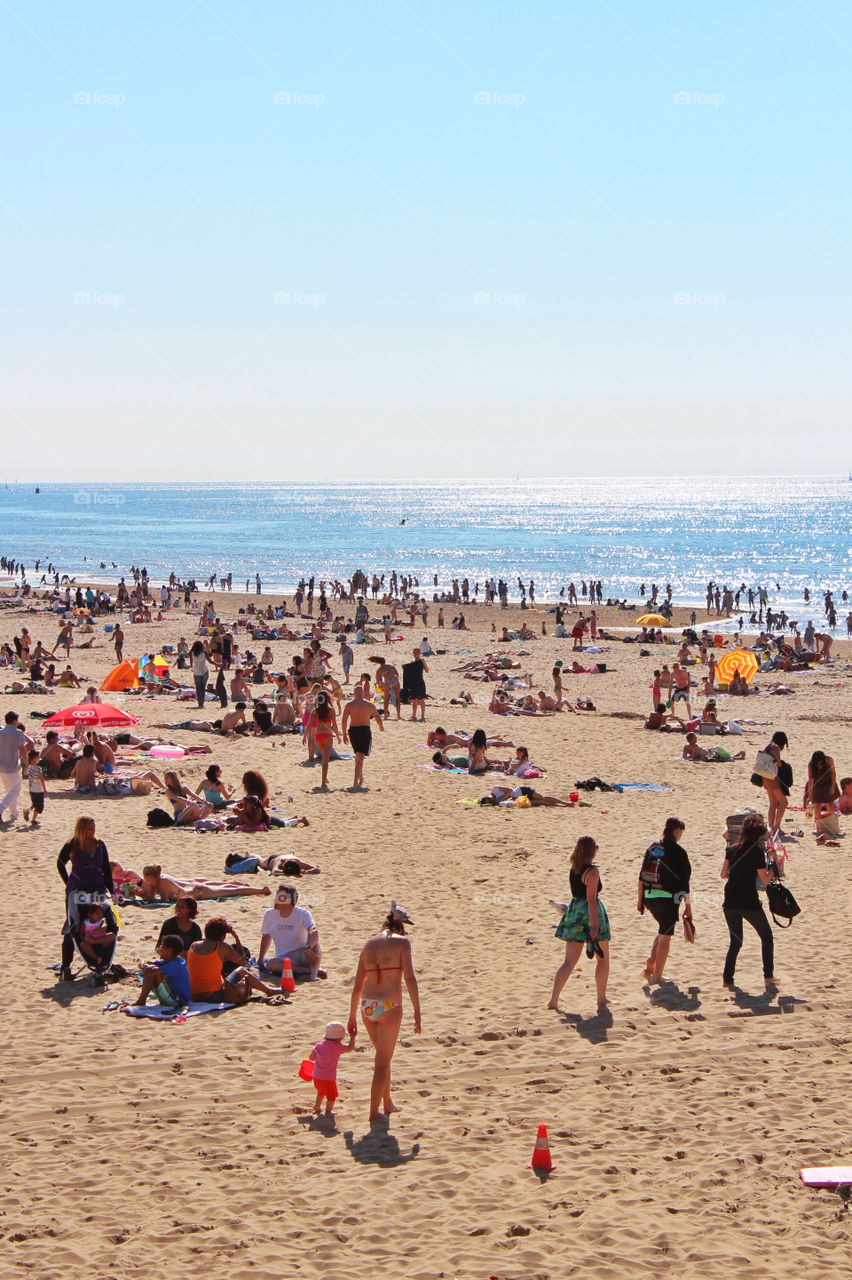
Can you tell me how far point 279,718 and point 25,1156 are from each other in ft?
45.3

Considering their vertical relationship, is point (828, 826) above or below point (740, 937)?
below

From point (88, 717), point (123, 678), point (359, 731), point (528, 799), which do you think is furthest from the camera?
point (123, 678)

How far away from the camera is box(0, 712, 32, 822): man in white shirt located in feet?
40.9

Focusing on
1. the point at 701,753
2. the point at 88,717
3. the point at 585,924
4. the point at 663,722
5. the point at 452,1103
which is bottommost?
the point at 452,1103

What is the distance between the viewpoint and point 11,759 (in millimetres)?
12484

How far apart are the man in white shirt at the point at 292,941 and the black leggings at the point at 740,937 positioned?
3.00 meters

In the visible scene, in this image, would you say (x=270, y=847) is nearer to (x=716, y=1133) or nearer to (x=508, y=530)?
(x=716, y=1133)

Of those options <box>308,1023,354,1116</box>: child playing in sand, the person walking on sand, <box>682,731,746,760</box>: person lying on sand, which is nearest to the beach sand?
<box>308,1023,354,1116</box>: child playing in sand

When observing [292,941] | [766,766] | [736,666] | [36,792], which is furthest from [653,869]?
[736,666]

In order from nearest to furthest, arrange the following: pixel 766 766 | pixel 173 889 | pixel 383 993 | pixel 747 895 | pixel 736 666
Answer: pixel 383 993
pixel 747 895
pixel 173 889
pixel 766 766
pixel 736 666

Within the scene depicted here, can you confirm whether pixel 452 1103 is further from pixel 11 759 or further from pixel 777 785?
pixel 11 759

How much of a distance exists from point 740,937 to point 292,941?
3301 mm

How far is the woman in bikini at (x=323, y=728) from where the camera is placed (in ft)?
49.0

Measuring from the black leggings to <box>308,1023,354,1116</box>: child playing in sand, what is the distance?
3232mm
